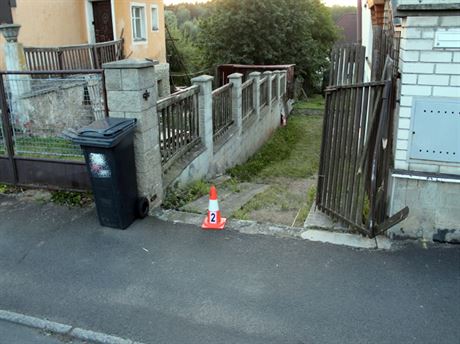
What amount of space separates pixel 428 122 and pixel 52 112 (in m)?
4.93

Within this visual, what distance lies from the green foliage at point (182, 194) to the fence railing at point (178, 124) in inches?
14.6

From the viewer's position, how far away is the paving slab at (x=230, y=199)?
6.00 meters

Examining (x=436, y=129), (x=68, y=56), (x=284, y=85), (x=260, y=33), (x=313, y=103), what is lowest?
(x=313, y=103)

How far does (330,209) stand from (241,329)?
2179 millimetres

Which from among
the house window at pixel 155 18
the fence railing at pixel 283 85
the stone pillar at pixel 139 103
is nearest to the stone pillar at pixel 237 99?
the stone pillar at pixel 139 103

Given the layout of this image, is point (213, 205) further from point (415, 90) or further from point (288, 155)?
point (288, 155)

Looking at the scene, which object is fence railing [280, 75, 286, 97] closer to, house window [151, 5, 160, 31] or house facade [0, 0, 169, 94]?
house facade [0, 0, 169, 94]

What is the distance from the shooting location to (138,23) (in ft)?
55.5

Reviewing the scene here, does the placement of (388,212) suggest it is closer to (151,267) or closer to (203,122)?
(151,267)

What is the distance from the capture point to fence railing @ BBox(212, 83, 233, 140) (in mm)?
8625

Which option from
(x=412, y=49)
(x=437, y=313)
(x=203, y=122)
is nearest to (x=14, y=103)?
(x=203, y=122)

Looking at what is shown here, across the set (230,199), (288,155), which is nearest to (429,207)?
(230,199)

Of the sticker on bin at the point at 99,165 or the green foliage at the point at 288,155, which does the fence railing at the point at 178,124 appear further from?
the green foliage at the point at 288,155

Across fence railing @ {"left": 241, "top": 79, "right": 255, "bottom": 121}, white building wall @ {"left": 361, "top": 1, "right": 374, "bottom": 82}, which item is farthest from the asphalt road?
white building wall @ {"left": 361, "top": 1, "right": 374, "bottom": 82}
